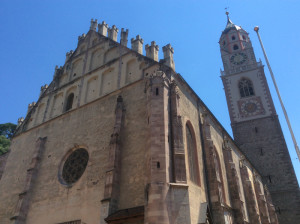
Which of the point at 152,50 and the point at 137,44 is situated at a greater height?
the point at 137,44

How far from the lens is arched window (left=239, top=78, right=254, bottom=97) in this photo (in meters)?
33.8

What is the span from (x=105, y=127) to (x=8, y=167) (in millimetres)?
8575

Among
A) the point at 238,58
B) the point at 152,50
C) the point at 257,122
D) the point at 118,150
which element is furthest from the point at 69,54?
the point at 238,58

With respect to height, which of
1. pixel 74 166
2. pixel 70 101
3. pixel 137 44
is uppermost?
pixel 137 44

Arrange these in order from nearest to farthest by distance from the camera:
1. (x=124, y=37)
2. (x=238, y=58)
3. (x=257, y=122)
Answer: (x=124, y=37), (x=257, y=122), (x=238, y=58)

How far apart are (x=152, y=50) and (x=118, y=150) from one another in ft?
20.4

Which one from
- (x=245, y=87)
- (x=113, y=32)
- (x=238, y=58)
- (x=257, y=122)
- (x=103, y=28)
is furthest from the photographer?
(x=238, y=58)

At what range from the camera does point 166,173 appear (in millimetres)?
9828

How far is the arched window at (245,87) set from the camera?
33.8 metres

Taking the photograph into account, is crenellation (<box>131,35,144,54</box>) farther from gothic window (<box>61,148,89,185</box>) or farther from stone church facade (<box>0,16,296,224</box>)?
gothic window (<box>61,148,89,185</box>)

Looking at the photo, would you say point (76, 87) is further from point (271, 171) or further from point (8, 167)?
point (271, 171)

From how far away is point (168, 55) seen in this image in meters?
14.0

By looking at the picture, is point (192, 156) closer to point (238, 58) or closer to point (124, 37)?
point (124, 37)

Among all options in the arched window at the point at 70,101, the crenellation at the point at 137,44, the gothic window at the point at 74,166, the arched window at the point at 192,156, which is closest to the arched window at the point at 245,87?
the crenellation at the point at 137,44
